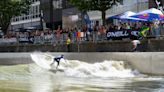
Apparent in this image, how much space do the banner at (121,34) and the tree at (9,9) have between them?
24.0 meters

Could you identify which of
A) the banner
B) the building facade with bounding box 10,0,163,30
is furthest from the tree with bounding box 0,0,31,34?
the banner

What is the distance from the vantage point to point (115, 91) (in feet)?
57.4

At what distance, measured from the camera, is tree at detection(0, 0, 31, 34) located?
53.6 metres

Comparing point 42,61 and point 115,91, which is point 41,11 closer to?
point 42,61

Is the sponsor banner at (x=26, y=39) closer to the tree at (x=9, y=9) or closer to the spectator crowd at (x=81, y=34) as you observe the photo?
the spectator crowd at (x=81, y=34)

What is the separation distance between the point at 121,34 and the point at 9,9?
83.5 feet

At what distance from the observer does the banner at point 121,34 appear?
3015 centimetres

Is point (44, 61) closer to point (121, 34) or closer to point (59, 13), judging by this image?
point (121, 34)

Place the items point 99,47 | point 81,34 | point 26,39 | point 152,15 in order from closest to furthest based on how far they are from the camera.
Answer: point 152,15 → point 99,47 → point 81,34 → point 26,39

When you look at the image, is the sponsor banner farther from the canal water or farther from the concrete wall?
the canal water

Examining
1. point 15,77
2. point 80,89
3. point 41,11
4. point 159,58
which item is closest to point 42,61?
point 15,77

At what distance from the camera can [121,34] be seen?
31.2 metres

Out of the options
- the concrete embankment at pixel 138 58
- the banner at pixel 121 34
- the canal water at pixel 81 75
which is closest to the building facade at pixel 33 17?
the banner at pixel 121 34

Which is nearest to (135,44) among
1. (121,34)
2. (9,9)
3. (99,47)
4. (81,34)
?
(121,34)
